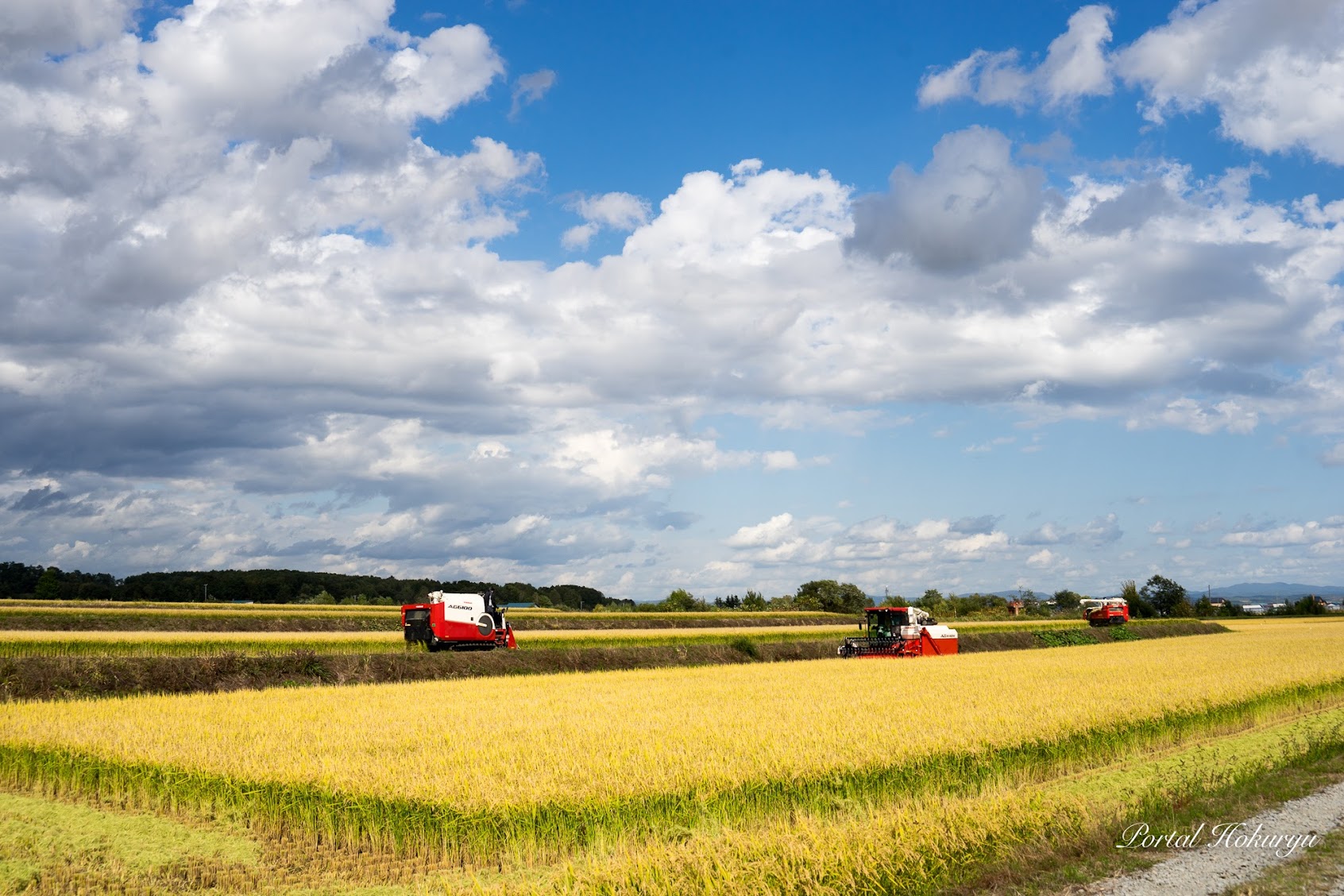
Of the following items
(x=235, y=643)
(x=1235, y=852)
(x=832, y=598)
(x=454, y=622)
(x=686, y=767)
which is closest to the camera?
(x=1235, y=852)

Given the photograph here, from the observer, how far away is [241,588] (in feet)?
373

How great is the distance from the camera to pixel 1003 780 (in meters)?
12.9

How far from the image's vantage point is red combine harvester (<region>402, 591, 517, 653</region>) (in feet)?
109

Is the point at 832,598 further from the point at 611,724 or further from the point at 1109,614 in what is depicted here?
the point at 611,724

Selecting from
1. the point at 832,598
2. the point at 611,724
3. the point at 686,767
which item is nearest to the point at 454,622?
the point at 611,724

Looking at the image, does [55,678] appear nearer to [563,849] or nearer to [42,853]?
[42,853]

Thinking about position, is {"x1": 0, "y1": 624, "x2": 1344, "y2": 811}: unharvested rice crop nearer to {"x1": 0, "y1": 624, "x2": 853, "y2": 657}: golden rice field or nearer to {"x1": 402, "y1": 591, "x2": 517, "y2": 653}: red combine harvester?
{"x1": 402, "y1": 591, "x2": 517, "y2": 653}: red combine harvester

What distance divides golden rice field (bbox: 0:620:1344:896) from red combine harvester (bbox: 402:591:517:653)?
32.2 ft

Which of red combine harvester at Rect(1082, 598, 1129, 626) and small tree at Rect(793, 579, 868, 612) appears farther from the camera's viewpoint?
small tree at Rect(793, 579, 868, 612)

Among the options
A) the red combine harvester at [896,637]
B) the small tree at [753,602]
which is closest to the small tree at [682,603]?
the small tree at [753,602]

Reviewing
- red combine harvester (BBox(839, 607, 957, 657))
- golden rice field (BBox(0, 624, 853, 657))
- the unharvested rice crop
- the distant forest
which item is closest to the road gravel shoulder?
the unharvested rice crop

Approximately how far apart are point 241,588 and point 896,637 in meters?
→ 96.4

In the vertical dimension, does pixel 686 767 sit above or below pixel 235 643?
above

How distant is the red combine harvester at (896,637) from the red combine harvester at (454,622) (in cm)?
1530
